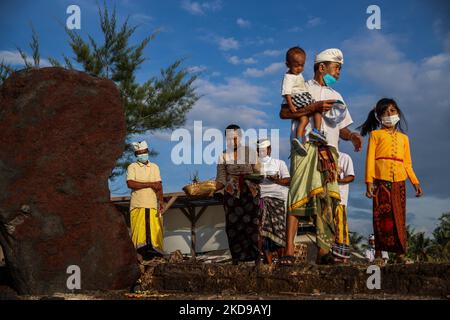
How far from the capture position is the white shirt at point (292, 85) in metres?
5.72

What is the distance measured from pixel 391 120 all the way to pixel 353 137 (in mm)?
647

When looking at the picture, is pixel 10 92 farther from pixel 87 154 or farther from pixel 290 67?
pixel 290 67

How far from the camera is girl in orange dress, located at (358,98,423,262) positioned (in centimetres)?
636

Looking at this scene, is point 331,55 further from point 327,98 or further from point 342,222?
point 342,222

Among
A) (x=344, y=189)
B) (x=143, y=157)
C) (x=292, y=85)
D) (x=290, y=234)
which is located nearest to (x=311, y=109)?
(x=292, y=85)

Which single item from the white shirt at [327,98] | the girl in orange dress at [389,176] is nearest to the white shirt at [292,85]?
the white shirt at [327,98]

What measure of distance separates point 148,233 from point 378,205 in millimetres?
3279

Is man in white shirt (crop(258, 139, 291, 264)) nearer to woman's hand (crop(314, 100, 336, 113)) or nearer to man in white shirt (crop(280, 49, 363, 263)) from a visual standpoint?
man in white shirt (crop(280, 49, 363, 263))

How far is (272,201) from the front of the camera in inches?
293

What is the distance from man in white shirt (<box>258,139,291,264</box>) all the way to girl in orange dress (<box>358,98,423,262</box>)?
4.22ft

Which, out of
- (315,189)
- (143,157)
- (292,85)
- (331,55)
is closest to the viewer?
(315,189)
